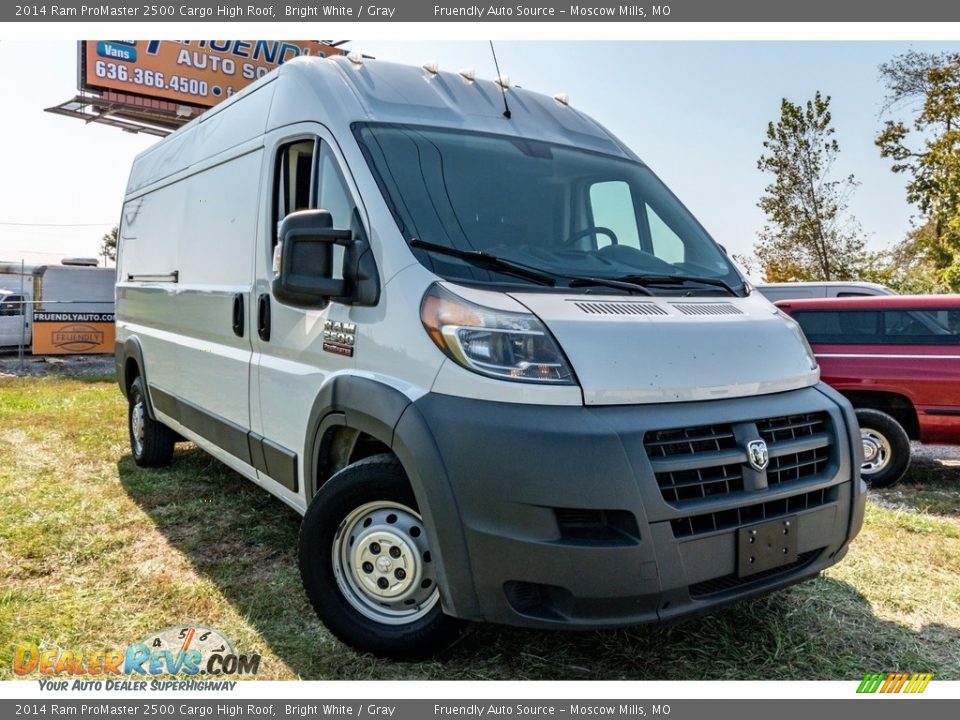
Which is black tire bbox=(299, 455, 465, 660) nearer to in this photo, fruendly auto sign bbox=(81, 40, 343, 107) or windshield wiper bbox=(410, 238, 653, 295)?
windshield wiper bbox=(410, 238, 653, 295)

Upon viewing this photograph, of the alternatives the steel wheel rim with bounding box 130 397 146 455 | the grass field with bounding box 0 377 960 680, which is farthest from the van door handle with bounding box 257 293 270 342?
the steel wheel rim with bounding box 130 397 146 455

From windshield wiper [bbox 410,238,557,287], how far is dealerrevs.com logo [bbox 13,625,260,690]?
1.85 m

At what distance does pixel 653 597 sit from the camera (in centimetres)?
264

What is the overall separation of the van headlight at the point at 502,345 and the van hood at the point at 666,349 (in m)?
0.05

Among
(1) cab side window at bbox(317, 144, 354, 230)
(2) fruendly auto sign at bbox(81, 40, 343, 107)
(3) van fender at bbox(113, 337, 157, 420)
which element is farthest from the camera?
(2) fruendly auto sign at bbox(81, 40, 343, 107)

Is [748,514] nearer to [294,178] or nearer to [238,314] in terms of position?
[294,178]

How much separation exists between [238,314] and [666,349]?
2.54 meters

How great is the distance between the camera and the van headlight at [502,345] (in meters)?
2.74

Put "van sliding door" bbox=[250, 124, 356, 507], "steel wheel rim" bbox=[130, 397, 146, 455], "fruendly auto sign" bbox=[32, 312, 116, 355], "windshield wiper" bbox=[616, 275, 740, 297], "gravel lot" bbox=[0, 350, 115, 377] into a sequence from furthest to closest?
1. "fruendly auto sign" bbox=[32, 312, 116, 355]
2. "gravel lot" bbox=[0, 350, 115, 377]
3. "steel wheel rim" bbox=[130, 397, 146, 455]
4. "van sliding door" bbox=[250, 124, 356, 507]
5. "windshield wiper" bbox=[616, 275, 740, 297]

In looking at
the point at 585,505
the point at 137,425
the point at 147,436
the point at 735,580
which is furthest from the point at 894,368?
the point at 137,425

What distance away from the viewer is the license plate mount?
2818 millimetres

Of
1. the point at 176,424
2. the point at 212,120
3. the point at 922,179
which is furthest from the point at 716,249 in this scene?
the point at 922,179

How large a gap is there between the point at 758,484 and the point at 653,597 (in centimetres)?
60

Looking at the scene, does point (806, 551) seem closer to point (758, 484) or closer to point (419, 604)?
point (758, 484)
